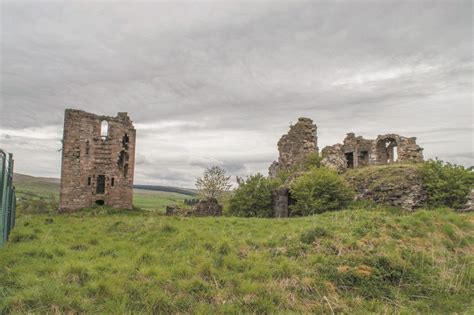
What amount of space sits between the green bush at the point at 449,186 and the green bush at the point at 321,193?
13.8 ft

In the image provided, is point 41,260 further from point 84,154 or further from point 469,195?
point 84,154

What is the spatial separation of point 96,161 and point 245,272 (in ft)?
91.3

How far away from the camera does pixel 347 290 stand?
23.5 ft

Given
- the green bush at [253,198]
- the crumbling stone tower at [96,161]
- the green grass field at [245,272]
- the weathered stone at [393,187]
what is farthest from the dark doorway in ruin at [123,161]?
the green grass field at [245,272]

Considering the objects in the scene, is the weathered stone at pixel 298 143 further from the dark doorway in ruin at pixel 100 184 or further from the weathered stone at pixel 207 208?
the dark doorway in ruin at pixel 100 184

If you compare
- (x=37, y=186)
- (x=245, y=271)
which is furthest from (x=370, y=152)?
(x=37, y=186)

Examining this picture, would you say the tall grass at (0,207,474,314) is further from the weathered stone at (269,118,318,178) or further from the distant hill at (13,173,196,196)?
the distant hill at (13,173,196,196)

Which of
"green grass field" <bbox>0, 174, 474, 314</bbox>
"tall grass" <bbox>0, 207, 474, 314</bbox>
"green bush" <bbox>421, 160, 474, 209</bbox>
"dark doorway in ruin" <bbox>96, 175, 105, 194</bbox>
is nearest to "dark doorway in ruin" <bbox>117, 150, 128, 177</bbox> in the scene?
"dark doorway in ruin" <bbox>96, 175, 105, 194</bbox>

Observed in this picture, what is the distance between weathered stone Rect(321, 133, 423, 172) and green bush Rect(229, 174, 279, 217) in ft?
20.0

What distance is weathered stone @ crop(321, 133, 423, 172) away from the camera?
88.3 ft

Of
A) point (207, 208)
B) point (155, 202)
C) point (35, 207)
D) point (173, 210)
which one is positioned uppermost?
point (207, 208)

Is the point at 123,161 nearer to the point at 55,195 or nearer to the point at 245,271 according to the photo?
the point at 245,271

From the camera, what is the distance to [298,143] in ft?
104

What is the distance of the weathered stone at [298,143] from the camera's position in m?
31.1
